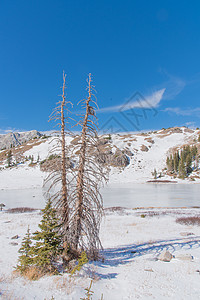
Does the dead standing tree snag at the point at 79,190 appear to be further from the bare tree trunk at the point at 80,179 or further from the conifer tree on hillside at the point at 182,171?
the conifer tree on hillside at the point at 182,171

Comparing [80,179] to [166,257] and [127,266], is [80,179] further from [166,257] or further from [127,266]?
[166,257]

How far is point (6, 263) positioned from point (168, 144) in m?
125

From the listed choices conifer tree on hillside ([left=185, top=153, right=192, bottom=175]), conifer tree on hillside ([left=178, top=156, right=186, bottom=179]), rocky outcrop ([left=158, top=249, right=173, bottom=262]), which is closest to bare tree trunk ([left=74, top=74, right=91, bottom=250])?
rocky outcrop ([left=158, top=249, right=173, bottom=262])

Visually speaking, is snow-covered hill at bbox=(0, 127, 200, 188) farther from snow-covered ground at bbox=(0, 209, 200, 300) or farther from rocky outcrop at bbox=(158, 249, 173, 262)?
rocky outcrop at bbox=(158, 249, 173, 262)

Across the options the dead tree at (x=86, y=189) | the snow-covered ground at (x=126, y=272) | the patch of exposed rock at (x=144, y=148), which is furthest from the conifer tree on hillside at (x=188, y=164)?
the dead tree at (x=86, y=189)

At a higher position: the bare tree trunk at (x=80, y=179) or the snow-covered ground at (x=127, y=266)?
the bare tree trunk at (x=80, y=179)

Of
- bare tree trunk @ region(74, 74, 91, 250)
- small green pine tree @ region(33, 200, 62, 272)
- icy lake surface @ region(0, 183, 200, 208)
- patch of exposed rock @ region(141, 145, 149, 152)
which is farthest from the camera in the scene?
patch of exposed rock @ region(141, 145, 149, 152)

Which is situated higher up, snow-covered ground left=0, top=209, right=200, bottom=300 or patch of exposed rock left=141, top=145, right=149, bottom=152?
patch of exposed rock left=141, top=145, right=149, bottom=152

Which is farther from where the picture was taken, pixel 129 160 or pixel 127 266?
pixel 129 160

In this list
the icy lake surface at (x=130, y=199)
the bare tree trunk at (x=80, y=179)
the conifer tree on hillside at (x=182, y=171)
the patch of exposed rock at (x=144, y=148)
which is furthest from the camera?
the patch of exposed rock at (x=144, y=148)

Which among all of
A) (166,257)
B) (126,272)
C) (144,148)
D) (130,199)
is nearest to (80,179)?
(126,272)

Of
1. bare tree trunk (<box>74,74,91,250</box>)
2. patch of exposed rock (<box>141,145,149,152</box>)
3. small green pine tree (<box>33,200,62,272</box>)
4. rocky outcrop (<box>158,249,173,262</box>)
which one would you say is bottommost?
rocky outcrop (<box>158,249,173,262</box>)

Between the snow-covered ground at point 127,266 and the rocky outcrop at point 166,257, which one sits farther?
the rocky outcrop at point 166,257

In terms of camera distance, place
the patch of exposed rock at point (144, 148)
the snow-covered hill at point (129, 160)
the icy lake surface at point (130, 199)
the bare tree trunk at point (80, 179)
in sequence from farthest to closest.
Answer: the patch of exposed rock at point (144, 148)
the snow-covered hill at point (129, 160)
the icy lake surface at point (130, 199)
the bare tree trunk at point (80, 179)
